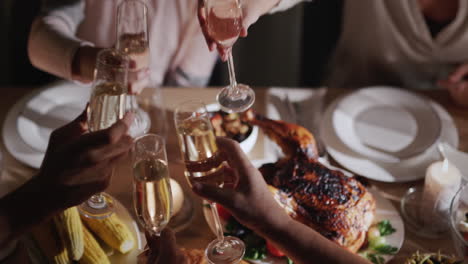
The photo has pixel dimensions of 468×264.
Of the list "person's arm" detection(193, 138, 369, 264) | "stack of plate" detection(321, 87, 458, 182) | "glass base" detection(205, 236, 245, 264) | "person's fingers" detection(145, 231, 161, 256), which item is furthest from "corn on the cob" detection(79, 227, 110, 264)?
"stack of plate" detection(321, 87, 458, 182)

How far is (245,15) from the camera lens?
4.23ft

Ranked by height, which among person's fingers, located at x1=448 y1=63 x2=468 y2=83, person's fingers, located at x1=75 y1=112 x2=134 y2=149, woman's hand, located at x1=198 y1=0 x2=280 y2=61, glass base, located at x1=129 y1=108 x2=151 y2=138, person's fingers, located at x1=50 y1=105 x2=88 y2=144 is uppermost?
woman's hand, located at x1=198 y1=0 x2=280 y2=61

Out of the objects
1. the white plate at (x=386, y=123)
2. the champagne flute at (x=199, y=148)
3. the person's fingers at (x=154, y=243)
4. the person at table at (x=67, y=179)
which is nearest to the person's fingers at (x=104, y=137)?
the person at table at (x=67, y=179)

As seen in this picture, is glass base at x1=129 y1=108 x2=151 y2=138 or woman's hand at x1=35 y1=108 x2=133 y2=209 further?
glass base at x1=129 y1=108 x2=151 y2=138

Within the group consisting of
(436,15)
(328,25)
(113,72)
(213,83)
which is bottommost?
(213,83)

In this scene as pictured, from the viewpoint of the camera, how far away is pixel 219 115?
1525 mm

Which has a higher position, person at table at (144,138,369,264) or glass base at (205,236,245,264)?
person at table at (144,138,369,264)

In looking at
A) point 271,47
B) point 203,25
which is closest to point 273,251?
point 203,25

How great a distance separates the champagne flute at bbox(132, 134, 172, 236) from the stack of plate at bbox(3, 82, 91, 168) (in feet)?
2.00

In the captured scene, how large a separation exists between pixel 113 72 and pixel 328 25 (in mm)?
1752

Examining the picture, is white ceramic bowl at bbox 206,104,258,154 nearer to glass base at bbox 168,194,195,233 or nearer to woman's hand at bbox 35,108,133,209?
glass base at bbox 168,194,195,233

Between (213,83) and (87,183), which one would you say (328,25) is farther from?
(87,183)

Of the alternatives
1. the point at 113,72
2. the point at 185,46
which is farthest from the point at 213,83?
the point at 113,72

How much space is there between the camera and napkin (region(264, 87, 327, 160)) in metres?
1.61
